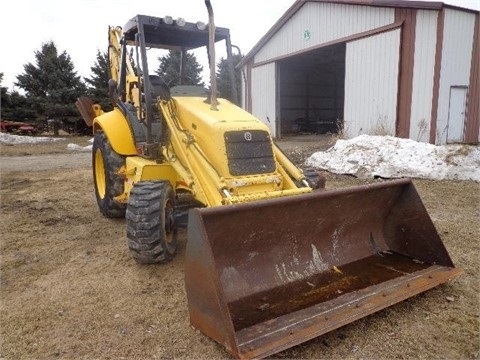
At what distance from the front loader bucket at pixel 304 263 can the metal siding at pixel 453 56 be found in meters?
8.28

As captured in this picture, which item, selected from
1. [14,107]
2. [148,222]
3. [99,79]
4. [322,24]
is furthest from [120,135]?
[14,107]

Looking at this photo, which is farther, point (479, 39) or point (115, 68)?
point (479, 39)

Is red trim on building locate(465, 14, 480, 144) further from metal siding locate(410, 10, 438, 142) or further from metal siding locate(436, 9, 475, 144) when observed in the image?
metal siding locate(410, 10, 438, 142)

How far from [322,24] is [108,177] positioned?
11718mm

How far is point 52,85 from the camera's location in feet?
86.0

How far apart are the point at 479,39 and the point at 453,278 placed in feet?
34.3

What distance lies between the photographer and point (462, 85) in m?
11.2

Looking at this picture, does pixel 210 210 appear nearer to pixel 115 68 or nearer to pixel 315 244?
pixel 315 244

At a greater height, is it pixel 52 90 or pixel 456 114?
pixel 52 90

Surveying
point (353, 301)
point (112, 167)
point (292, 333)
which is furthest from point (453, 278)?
point (112, 167)

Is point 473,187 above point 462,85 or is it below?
below

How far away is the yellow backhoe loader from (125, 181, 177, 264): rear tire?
0.03ft

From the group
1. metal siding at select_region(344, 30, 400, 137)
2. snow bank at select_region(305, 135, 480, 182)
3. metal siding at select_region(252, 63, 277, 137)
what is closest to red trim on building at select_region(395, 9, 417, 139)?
metal siding at select_region(344, 30, 400, 137)

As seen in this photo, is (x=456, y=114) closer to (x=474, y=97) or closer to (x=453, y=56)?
(x=474, y=97)
